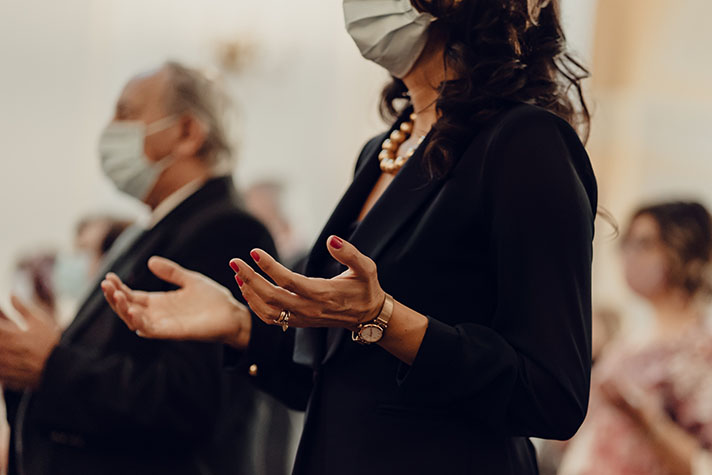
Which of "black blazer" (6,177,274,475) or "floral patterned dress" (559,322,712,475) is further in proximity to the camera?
"floral patterned dress" (559,322,712,475)

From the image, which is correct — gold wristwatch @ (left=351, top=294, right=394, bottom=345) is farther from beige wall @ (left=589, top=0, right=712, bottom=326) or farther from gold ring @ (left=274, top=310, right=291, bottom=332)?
beige wall @ (left=589, top=0, right=712, bottom=326)

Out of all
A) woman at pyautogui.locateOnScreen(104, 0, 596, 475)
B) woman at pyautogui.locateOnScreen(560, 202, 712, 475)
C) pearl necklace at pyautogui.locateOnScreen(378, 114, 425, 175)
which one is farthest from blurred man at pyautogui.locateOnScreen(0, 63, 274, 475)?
woman at pyautogui.locateOnScreen(560, 202, 712, 475)

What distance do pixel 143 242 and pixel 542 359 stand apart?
149 cm

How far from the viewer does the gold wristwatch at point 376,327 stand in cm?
140

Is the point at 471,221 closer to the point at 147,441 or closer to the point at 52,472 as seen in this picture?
the point at 147,441

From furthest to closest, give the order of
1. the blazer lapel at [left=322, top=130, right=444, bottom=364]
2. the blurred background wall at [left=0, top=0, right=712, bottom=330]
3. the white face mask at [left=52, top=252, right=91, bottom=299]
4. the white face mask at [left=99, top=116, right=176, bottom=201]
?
the blurred background wall at [left=0, top=0, right=712, bottom=330], the white face mask at [left=52, top=252, right=91, bottom=299], the white face mask at [left=99, top=116, right=176, bottom=201], the blazer lapel at [left=322, top=130, right=444, bottom=364]

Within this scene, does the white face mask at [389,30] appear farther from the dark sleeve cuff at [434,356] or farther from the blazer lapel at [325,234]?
the dark sleeve cuff at [434,356]

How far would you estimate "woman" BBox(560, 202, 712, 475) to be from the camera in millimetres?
3055

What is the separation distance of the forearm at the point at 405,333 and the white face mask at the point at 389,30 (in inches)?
20.2

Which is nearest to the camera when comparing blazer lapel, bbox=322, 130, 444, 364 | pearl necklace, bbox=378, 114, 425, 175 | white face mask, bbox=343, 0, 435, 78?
blazer lapel, bbox=322, 130, 444, 364

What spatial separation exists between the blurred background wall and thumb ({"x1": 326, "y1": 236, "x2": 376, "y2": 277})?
21.7 ft

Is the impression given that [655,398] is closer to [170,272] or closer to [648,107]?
[170,272]

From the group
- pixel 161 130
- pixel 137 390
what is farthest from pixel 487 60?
pixel 161 130

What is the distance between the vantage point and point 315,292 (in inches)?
52.3
